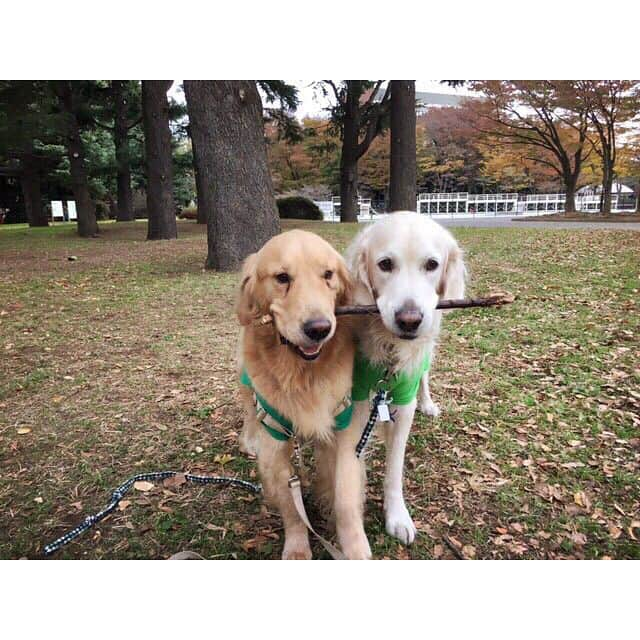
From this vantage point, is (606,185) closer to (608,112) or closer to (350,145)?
(608,112)

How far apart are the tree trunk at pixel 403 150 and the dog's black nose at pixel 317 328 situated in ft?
6.32

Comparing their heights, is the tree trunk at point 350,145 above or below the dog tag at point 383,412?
above

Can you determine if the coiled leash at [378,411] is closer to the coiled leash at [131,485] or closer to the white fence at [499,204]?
the coiled leash at [131,485]

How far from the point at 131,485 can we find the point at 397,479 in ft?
3.23

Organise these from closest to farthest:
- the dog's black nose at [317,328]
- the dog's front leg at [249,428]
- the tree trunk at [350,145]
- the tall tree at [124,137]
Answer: the dog's black nose at [317,328], the dog's front leg at [249,428], the tree trunk at [350,145], the tall tree at [124,137]

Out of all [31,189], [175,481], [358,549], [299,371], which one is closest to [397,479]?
[358,549]

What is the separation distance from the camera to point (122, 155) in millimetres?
9859

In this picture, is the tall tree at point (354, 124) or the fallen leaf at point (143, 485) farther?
the tall tree at point (354, 124)

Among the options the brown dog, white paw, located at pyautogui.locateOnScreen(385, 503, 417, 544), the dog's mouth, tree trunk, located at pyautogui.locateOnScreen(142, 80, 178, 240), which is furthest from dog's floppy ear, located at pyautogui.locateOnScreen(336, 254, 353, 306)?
tree trunk, located at pyautogui.locateOnScreen(142, 80, 178, 240)

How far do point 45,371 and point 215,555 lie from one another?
1.68 meters

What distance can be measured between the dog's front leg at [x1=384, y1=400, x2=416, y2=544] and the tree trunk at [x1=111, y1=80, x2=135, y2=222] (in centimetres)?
839

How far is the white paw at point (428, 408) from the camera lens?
7.39 feet

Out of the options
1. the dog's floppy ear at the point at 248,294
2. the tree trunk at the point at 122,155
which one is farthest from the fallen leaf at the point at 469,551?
the tree trunk at the point at 122,155
